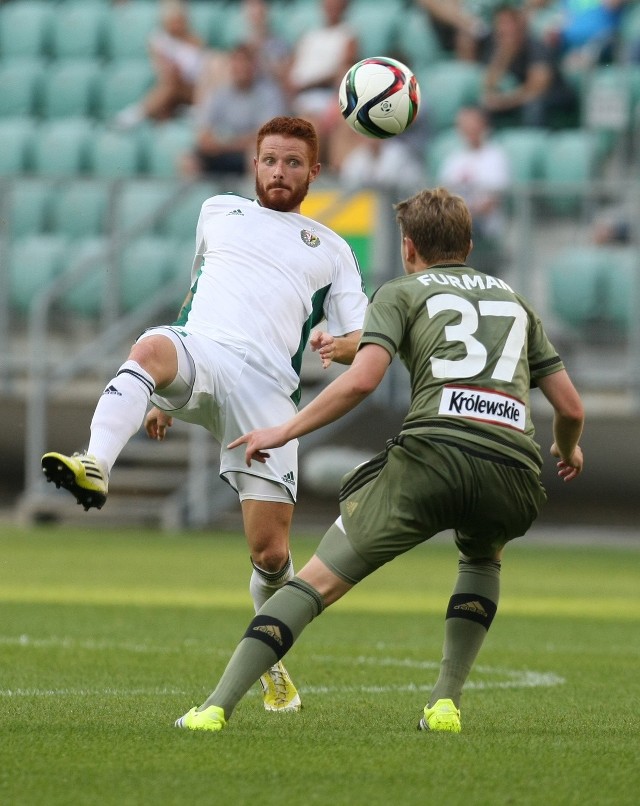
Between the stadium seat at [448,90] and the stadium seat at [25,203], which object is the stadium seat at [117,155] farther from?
the stadium seat at [448,90]

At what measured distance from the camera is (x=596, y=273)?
16188 millimetres

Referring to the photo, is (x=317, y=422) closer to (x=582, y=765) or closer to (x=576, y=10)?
(x=582, y=765)

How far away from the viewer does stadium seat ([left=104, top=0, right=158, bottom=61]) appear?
2162cm

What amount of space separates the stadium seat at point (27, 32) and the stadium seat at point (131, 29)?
3.25 feet

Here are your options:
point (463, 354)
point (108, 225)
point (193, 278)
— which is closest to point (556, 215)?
point (108, 225)

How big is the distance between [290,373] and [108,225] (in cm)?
1200

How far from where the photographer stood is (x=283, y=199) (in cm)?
644

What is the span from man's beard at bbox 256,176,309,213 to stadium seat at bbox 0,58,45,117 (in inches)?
611

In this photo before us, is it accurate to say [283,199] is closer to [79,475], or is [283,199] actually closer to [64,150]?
[79,475]

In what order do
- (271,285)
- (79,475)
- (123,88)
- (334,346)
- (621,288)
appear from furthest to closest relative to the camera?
(123,88)
(621,288)
(271,285)
(334,346)
(79,475)

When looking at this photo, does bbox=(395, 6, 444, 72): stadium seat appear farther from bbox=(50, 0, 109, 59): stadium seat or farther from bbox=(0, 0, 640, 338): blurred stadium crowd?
bbox=(50, 0, 109, 59): stadium seat

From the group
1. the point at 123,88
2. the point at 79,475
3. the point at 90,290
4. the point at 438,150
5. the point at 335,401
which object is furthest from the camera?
the point at 123,88

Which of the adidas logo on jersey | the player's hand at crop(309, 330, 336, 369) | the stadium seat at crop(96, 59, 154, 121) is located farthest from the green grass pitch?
the stadium seat at crop(96, 59, 154, 121)

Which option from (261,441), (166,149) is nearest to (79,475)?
(261,441)
